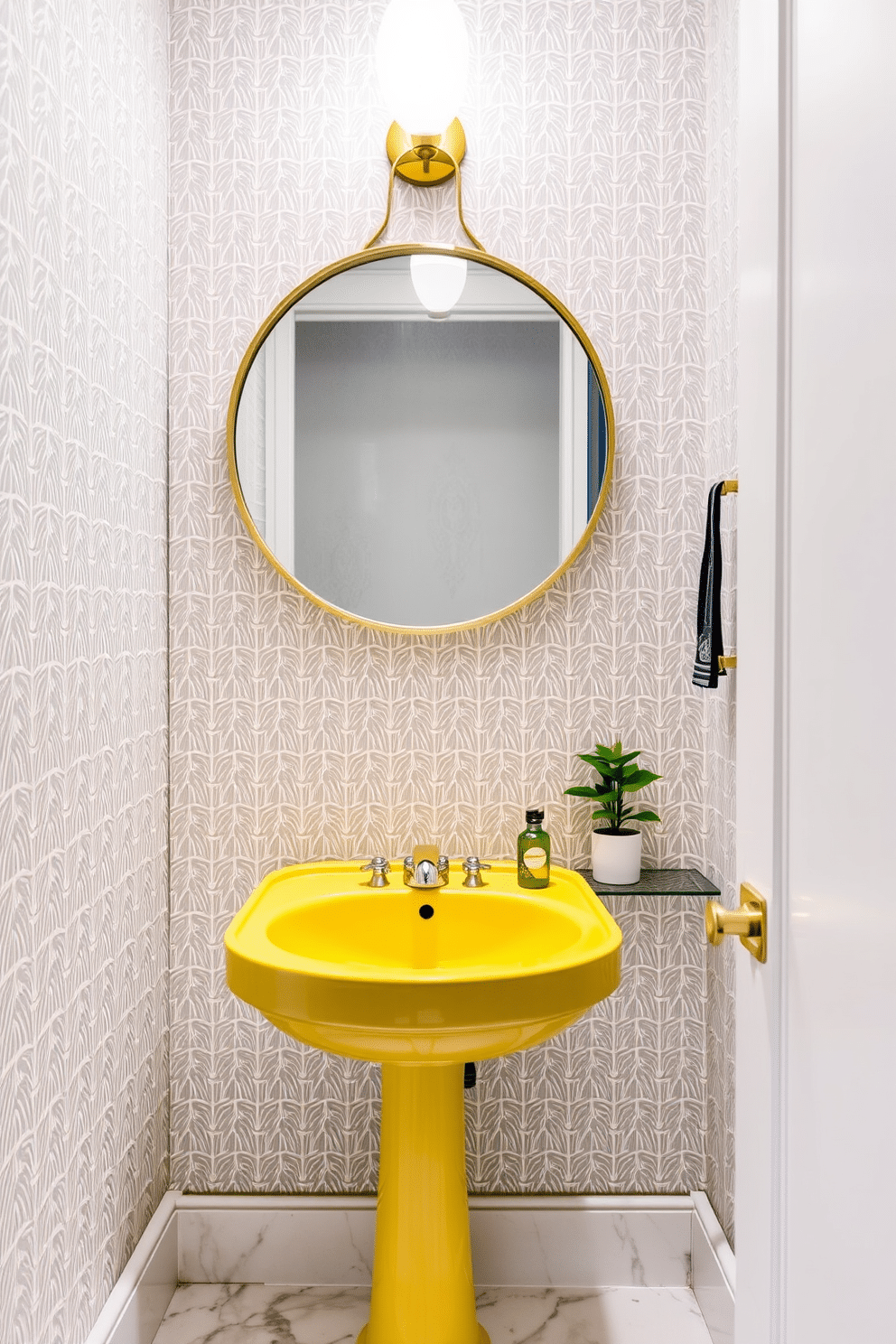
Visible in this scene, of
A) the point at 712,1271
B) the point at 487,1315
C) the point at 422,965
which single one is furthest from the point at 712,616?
the point at 487,1315

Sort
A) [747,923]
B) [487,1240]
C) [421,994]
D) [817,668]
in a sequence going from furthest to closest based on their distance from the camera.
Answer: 1. [487,1240]
2. [421,994]
3. [747,923]
4. [817,668]

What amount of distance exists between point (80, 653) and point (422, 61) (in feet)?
3.59

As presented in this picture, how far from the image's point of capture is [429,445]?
5.37 ft

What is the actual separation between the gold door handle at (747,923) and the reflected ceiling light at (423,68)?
1.34 m

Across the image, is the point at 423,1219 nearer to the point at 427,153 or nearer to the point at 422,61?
the point at 427,153

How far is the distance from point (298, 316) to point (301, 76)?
0.42 metres

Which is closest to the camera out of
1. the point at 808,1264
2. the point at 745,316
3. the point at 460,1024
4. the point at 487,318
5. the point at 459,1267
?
the point at 808,1264

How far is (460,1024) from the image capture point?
3.81ft

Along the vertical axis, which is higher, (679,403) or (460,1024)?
(679,403)

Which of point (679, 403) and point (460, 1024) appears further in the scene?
point (679, 403)

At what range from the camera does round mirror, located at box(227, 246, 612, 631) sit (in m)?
1.63

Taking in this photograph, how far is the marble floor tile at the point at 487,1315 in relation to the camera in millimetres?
1533

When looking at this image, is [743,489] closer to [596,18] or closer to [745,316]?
[745,316]

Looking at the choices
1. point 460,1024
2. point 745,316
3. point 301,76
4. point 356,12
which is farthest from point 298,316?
point 460,1024
